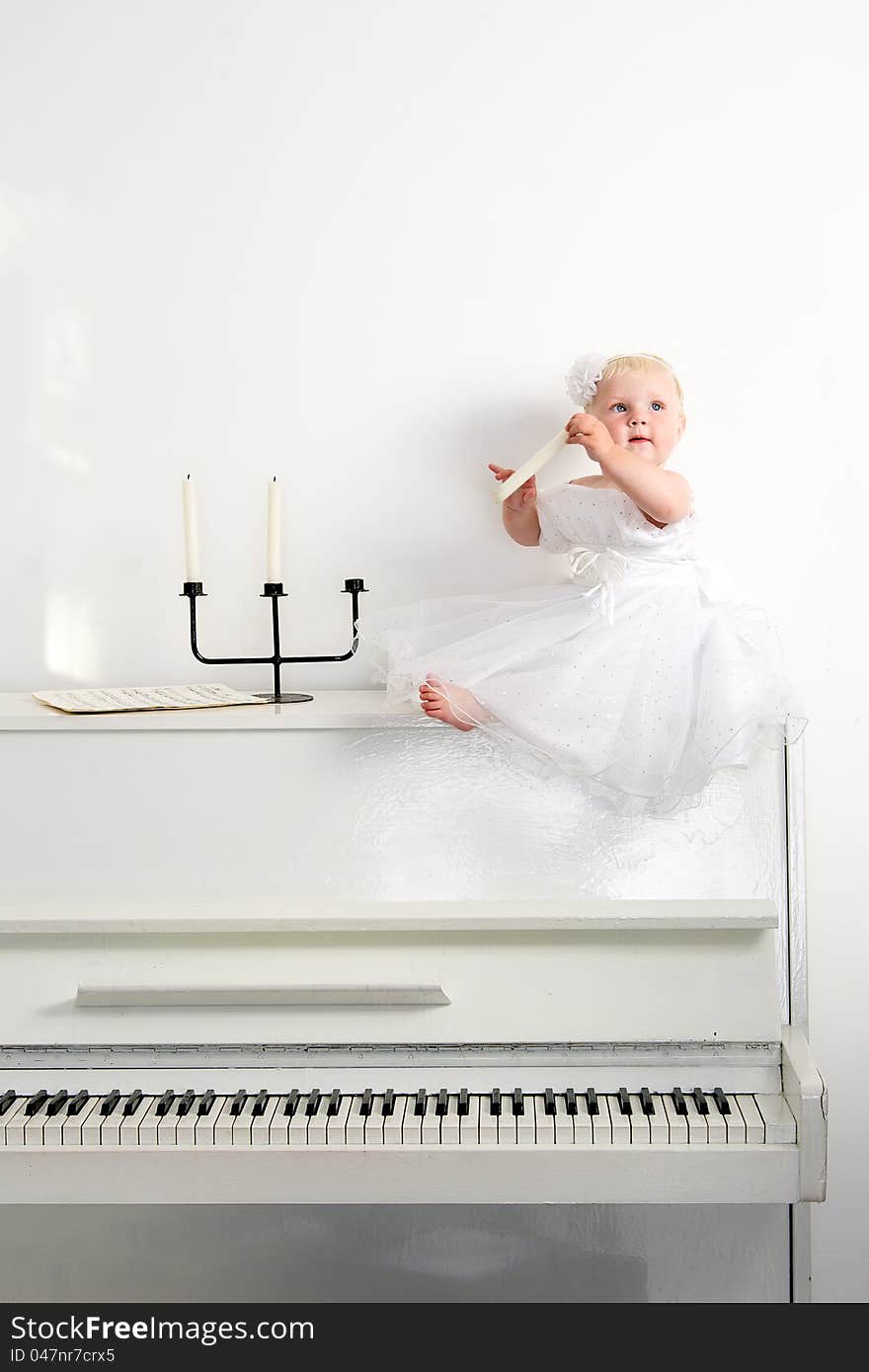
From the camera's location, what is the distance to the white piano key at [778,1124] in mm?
1404

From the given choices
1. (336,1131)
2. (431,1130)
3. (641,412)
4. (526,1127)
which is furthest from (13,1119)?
(641,412)

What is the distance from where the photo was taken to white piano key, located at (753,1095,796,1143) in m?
1.40

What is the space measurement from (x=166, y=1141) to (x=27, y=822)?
41 centimetres

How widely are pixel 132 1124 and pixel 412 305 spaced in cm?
123

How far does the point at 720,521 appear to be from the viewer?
6.29 ft

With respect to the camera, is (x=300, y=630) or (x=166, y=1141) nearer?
(x=166, y=1141)

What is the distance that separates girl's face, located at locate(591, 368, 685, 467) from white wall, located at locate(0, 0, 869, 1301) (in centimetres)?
26

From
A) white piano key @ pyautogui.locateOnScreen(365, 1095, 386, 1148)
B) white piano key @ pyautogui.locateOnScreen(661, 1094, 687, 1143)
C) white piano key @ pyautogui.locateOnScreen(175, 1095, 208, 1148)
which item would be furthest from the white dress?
white piano key @ pyautogui.locateOnScreen(175, 1095, 208, 1148)

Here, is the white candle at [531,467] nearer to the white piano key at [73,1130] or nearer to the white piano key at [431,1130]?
the white piano key at [431,1130]

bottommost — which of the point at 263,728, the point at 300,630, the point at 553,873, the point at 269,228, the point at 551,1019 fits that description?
the point at 551,1019

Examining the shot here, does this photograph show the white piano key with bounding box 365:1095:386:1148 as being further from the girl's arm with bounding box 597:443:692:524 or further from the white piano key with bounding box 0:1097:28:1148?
the girl's arm with bounding box 597:443:692:524

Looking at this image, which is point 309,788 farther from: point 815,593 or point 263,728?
point 815,593

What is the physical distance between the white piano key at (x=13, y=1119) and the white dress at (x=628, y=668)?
0.65 meters
